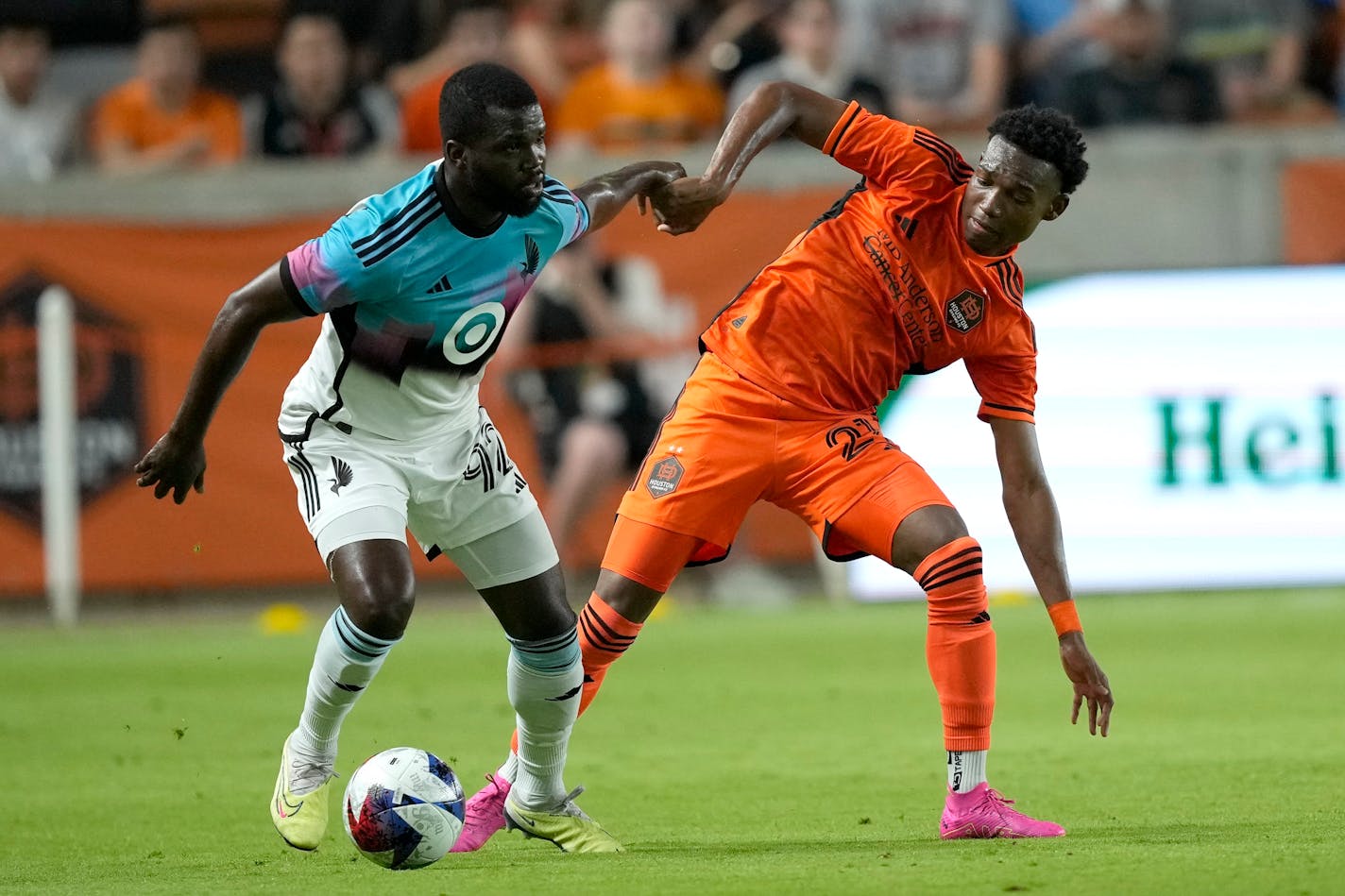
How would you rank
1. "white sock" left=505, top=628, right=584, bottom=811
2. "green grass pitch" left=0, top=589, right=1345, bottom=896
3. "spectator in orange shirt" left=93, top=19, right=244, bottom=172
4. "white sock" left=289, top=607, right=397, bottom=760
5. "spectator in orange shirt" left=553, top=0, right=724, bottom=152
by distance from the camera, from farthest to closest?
"spectator in orange shirt" left=93, top=19, right=244, bottom=172 < "spectator in orange shirt" left=553, top=0, right=724, bottom=152 < "white sock" left=505, top=628, right=584, bottom=811 < "white sock" left=289, top=607, right=397, bottom=760 < "green grass pitch" left=0, top=589, right=1345, bottom=896

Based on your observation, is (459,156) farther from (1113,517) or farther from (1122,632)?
(1113,517)

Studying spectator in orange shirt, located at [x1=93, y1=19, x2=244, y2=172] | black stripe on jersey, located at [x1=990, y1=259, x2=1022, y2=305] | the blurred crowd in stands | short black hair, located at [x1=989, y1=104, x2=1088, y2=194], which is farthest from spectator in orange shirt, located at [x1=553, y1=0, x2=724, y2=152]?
short black hair, located at [x1=989, y1=104, x2=1088, y2=194]

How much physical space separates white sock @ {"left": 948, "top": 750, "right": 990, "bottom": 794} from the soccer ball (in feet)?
4.59

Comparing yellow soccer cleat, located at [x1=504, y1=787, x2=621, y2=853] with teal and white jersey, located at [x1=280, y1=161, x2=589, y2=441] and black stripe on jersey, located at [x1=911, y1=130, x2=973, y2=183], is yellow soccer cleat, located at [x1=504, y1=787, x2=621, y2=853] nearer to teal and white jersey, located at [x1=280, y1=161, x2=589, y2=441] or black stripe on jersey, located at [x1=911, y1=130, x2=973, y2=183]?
teal and white jersey, located at [x1=280, y1=161, x2=589, y2=441]

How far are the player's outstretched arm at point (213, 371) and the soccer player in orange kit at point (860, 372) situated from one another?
52.6 inches

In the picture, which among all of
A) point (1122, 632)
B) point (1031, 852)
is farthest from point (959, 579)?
point (1122, 632)

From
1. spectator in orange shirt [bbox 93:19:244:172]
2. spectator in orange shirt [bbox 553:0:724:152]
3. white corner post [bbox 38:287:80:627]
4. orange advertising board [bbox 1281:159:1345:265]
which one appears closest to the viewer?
white corner post [bbox 38:287:80:627]

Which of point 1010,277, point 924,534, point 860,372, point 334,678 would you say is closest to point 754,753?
point 860,372

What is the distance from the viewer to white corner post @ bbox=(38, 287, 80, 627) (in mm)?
12383

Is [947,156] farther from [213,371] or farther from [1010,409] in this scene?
[213,371]

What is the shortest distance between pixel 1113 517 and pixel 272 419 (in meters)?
5.38

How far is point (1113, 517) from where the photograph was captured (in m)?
12.0

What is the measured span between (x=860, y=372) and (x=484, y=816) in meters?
1.77

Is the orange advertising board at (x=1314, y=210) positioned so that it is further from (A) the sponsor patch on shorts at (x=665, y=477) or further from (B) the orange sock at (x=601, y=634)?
(B) the orange sock at (x=601, y=634)
